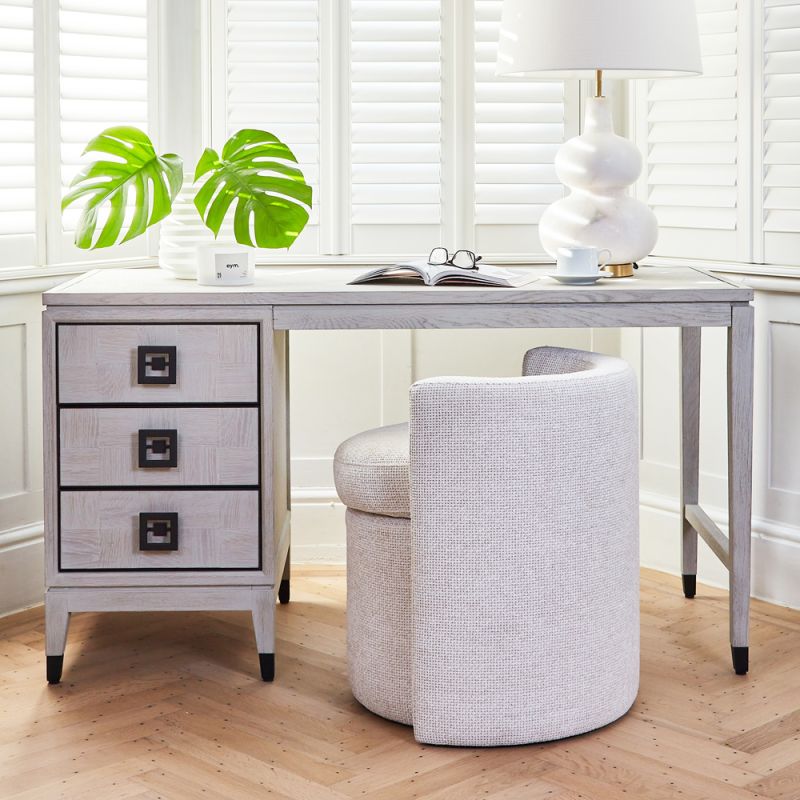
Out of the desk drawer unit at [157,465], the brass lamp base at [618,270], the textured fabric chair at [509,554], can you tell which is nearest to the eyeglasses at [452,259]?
the brass lamp base at [618,270]

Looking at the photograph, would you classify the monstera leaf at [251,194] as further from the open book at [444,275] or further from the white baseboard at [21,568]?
the white baseboard at [21,568]

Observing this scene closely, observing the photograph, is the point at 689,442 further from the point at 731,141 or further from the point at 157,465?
the point at 157,465

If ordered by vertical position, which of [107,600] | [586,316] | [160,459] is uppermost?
[586,316]

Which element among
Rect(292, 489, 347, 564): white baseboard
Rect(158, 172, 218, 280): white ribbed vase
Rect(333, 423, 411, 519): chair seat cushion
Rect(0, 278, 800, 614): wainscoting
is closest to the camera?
Rect(333, 423, 411, 519): chair seat cushion

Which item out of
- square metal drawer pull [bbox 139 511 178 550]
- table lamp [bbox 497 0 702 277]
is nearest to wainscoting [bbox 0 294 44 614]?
square metal drawer pull [bbox 139 511 178 550]

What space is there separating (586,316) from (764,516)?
866 mm

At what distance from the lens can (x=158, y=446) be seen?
2.33 metres

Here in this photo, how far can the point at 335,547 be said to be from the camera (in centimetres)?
321

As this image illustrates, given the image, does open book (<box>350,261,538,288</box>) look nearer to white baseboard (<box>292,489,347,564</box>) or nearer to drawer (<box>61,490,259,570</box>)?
drawer (<box>61,490,259,570</box>)

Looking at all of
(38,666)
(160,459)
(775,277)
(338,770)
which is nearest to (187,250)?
→ (160,459)

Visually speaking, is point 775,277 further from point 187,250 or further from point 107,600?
point 107,600

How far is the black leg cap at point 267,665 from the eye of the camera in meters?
2.38

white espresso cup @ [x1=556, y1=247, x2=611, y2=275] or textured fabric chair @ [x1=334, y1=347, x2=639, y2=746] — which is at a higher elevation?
white espresso cup @ [x1=556, y1=247, x2=611, y2=275]

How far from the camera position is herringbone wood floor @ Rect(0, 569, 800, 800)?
1.95 meters
